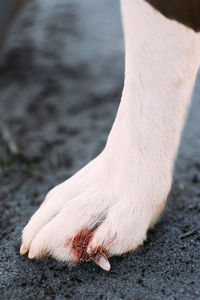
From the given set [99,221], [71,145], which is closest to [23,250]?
[99,221]

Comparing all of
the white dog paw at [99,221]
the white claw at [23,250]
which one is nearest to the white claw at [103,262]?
the white dog paw at [99,221]

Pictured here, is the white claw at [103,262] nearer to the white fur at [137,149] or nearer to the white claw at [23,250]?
the white fur at [137,149]

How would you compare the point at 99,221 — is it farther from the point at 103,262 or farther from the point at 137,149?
the point at 137,149

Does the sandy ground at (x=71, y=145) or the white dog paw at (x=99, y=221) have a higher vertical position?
the white dog paw at (x=99, y=221)

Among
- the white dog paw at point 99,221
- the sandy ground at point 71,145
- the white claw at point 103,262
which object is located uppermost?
the white dog paw at point 99,221

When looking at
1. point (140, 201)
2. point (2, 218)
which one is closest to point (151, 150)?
point (140, 201)

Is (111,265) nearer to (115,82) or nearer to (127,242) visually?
(127,242)
